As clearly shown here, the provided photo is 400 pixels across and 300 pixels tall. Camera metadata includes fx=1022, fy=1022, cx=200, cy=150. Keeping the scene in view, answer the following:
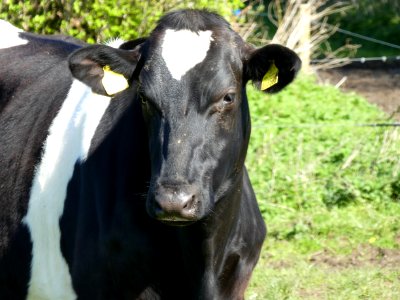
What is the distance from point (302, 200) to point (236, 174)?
3980mm

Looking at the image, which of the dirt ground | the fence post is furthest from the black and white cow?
the dirt ground

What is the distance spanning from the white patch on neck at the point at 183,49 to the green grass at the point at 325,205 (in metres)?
2.52

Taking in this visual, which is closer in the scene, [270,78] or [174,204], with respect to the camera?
[174,204]

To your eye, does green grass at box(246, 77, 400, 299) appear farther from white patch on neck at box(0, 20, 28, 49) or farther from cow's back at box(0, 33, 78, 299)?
white patch on neck at box(0, 20, 28, 49)

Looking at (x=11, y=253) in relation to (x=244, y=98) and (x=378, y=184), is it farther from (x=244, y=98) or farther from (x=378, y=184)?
(x=378, y=184)

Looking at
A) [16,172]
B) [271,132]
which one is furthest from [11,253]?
[271,132]

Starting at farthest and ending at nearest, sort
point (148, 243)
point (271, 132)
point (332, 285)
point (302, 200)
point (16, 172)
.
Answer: point (271, 132) → point (302, 200) → point (332, 285) → point (16, 172) → point (148, 243)

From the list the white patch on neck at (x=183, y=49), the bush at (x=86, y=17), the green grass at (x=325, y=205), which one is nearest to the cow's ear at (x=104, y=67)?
the white patch on neck at (x=183, y=49)

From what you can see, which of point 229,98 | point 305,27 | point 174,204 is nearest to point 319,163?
point 305,27

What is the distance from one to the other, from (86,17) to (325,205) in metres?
2.46

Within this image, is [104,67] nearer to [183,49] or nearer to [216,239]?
[183,49]

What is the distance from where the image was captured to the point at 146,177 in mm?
4324

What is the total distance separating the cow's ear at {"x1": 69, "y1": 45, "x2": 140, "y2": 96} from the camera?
14.4 feet

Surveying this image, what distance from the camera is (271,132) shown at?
952 cm
